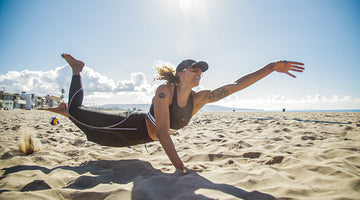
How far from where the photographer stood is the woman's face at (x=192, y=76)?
7.89 feet

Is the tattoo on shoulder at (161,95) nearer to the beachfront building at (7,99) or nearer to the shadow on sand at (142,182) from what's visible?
the shadow on sand at (142,182)

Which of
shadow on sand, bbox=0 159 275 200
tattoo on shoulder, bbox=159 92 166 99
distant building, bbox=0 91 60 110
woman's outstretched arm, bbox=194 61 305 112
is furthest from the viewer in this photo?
distant building, bbox=0 91 60 110

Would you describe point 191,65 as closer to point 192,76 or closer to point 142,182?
point 192,76

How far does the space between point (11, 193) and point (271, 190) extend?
217 cm

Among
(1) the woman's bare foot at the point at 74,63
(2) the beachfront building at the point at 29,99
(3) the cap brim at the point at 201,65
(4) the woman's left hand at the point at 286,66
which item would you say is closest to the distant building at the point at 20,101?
(2) the beachfront building at the point at 29,99

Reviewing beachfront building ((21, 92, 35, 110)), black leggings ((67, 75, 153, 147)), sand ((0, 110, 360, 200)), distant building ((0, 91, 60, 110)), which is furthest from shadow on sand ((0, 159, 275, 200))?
beachfront building ((21, 92, 35, 110))

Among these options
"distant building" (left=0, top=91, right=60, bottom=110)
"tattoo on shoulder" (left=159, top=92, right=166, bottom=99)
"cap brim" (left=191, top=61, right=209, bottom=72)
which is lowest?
"distant building" (left=0, top=91, right=60, bottom=110)

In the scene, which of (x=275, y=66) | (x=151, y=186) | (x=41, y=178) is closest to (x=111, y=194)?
(x=151, y=186)

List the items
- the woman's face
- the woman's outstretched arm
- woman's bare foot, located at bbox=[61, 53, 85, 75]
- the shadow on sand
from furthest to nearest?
woman's bare foot, located at bbox=[61, 53, 85, 75] < the woman's face < the woman's outstretched arm < the shadow on sand

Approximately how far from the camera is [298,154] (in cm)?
242

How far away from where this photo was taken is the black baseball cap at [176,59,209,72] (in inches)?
95.0

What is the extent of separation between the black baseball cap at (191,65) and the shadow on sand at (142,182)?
4.64 feet

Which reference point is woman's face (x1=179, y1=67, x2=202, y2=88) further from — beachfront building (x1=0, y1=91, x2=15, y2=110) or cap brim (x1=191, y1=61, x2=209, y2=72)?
beachfront building (x1=0, y1=91, x2=15, y2=110)

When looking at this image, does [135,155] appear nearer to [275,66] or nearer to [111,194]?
[111,194]
